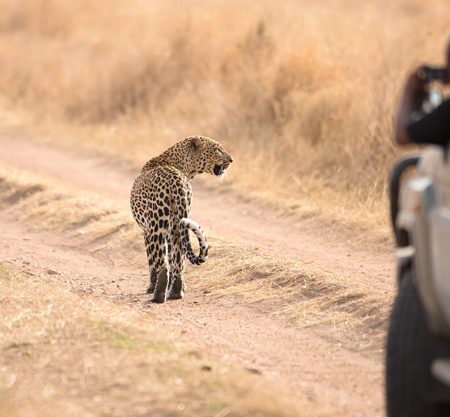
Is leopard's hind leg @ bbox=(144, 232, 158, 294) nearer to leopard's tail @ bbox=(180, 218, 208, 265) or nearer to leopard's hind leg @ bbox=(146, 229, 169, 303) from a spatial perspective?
leopard's hind leg @ bbox=(146, 229, 169, 303)

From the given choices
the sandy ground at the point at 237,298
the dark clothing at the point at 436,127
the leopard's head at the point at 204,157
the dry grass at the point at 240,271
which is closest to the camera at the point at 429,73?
the dark clothing at the point at 436,127

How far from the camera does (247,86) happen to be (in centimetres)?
1399

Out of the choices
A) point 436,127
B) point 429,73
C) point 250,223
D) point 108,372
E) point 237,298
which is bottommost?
point 250,223

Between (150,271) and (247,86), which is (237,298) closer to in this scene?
(150,271)

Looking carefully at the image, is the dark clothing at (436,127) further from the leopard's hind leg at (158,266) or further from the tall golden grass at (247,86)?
the tall golden grass at (247,86)

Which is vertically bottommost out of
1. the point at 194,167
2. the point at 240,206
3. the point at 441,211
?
the point at 240,206

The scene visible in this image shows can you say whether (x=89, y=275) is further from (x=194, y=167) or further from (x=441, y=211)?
(x=441, y=211)

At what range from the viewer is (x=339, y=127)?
12211 millimetres

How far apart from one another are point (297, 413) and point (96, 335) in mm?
1529

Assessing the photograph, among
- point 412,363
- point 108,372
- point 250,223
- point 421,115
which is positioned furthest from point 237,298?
point 421,115

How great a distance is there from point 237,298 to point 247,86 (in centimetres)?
675

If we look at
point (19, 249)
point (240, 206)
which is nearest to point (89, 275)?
point (19, 249)

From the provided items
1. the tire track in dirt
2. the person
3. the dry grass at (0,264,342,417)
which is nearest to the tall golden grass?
the tire track in dirt

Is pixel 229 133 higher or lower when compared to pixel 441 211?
lower
